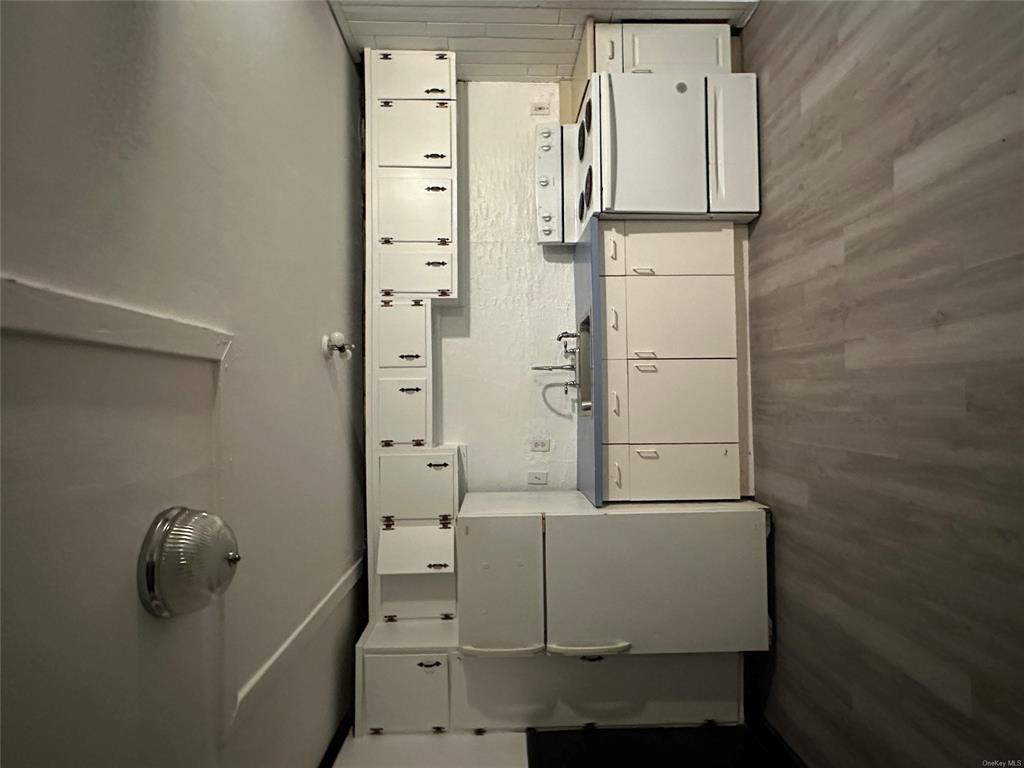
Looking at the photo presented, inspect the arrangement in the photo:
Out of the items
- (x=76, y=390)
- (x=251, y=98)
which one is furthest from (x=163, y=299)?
(x=251, y=98)

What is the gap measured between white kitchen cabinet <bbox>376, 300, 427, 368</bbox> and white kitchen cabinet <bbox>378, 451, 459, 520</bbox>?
385mm

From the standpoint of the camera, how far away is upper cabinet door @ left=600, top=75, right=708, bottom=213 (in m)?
1.92

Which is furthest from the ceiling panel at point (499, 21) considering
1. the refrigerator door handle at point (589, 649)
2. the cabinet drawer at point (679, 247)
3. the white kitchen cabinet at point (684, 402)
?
the refrigerator door handle at point (589, 649)

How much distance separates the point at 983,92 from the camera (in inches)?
41.8

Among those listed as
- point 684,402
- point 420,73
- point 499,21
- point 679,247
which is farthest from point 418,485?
point 499,21

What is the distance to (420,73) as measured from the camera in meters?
2.24

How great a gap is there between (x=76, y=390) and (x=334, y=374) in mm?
1232

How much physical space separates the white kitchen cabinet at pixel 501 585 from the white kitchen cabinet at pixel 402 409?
0.53m

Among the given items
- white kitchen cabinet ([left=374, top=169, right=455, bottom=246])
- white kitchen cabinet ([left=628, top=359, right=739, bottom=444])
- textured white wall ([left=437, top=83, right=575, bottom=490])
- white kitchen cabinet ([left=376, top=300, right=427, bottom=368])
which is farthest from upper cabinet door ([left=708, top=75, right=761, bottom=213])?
white kitchen cabinet ([left=376, top=300, right=427, bottom=368])

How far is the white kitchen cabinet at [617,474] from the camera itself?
196 cm

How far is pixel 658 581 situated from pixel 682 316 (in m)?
0.96

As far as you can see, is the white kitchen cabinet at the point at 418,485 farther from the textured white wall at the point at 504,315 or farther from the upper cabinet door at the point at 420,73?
the upper cabinet door at the point at 420,73

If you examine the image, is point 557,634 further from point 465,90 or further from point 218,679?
point 465,90

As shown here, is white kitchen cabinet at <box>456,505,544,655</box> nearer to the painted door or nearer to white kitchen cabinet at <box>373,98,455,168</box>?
the painted door
